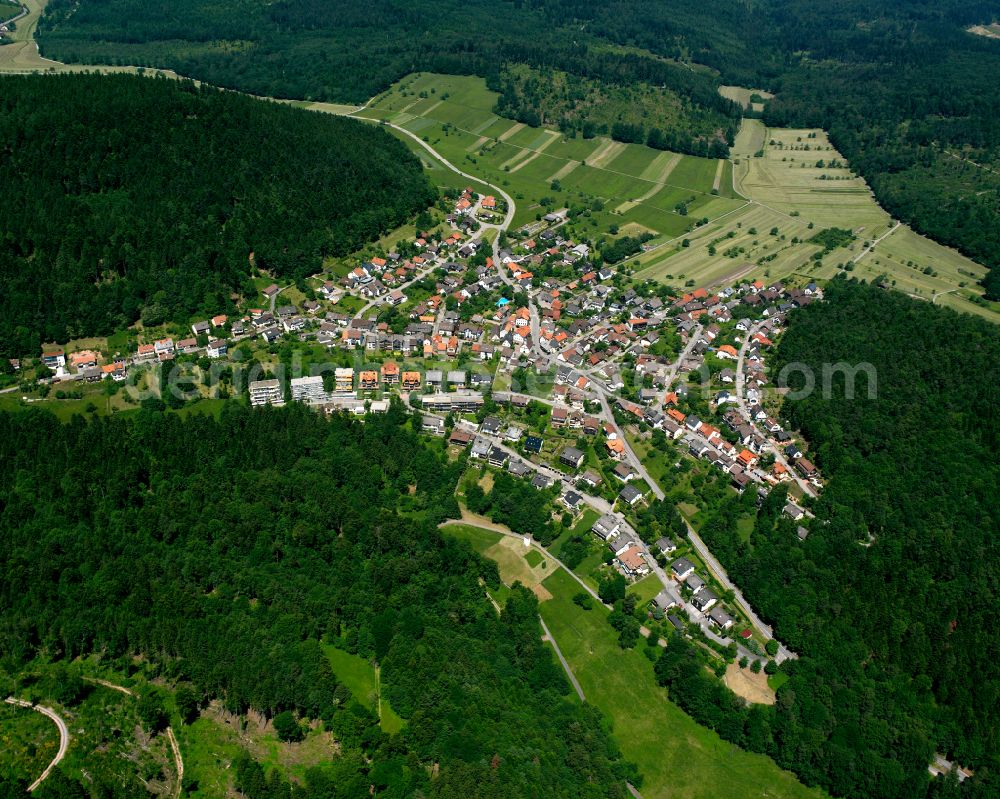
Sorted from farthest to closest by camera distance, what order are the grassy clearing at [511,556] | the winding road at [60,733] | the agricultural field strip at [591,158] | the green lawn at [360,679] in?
the agricultural field strip at [591,158] → the grassy clearing at [511,556] → the green lawn at [360,679] → the winding road at [60,733]

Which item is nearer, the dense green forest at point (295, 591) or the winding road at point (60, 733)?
the winding road at point (60, 733)

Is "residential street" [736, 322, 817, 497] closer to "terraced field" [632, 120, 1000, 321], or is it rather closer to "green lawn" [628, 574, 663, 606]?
"terraced field" [632, 120, 1000, 321]

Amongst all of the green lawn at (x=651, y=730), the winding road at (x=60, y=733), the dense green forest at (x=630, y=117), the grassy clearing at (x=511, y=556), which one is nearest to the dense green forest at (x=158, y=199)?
the dense green forest at (x=630, y=117)

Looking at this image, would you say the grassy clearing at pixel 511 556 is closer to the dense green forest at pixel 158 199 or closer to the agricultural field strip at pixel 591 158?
the dense green forest at pixel 158 199

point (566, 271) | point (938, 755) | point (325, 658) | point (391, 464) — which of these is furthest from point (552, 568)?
point (566, 271)

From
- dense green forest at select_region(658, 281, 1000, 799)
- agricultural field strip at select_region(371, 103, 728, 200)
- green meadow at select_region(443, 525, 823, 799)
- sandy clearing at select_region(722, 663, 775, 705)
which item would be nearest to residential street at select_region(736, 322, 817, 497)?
dense green forest at select_region(658, 281, 1000, 799)

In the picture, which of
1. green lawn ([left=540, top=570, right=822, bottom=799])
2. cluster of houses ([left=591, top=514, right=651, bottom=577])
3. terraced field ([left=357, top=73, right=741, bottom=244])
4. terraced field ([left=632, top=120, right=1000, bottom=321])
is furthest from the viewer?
terraced field ([left=357, top=73, right=741, bottom=244])

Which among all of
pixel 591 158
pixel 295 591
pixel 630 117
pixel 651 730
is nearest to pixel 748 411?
pixel 651 730

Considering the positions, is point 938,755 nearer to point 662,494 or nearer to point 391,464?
point 662,494
